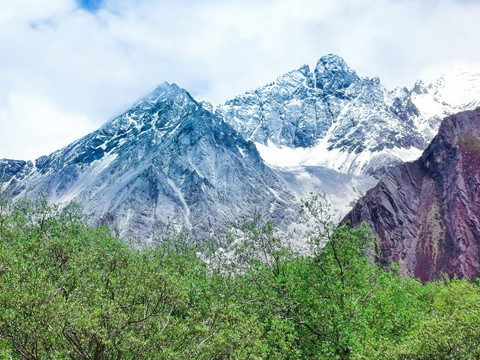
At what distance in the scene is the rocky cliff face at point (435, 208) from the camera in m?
141

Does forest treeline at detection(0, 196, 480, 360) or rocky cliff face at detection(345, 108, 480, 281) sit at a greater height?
rocky cliff face at detection(345, 108, 480, 281)

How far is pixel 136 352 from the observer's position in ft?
72.5

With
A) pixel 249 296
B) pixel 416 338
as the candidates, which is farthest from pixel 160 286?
pixel 416 338

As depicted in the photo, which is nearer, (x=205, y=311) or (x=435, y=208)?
(x=205, y=311)

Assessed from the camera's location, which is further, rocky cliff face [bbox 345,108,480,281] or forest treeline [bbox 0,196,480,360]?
rocky cliff face [bbox 345,108,480,281]

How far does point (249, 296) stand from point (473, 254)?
13028 centimetres

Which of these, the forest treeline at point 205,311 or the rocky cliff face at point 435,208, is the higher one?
the rocky cliff face at point 435,208

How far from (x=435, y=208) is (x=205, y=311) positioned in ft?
534

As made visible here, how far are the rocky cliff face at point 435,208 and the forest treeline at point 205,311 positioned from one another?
11556 cm

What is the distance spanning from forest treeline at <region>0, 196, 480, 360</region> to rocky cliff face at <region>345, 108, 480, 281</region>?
379 ft

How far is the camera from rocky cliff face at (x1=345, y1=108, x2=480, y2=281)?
141 meters

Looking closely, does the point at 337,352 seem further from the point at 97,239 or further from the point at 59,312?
the point at 97,239

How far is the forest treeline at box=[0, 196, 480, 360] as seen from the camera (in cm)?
2050

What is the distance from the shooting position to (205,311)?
28547 mm
